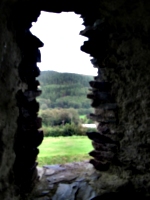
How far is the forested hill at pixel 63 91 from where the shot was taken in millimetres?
2947

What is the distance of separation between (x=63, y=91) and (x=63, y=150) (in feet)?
2.17

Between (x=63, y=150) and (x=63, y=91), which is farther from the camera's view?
(x=63, y=91)

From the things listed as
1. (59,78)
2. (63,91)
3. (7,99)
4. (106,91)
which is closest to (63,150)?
(63,91)

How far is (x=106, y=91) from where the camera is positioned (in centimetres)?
214

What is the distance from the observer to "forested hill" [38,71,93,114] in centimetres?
295

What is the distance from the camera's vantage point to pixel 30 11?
1940mm

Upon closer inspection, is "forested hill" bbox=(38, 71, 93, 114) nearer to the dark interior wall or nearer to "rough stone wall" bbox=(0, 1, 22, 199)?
the dark interior wall

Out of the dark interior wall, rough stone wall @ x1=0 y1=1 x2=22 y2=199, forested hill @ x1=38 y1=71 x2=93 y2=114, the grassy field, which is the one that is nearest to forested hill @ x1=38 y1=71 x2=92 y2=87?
forested hill @ x1=38 y1=71 x2=93 y2=114

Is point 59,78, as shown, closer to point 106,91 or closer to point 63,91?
point 63,91

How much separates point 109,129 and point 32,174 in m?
0.68

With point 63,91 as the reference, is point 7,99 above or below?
below

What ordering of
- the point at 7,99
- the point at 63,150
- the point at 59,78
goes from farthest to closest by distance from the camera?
the point at 59,78 → the point at 63,150 → the point at 7,99

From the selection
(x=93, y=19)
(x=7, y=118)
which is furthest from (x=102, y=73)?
(x=7, y=118)

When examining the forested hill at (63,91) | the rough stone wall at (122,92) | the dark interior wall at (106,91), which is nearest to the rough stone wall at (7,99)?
the dark interior wall at (106,91)
